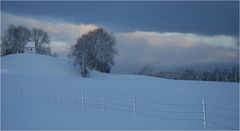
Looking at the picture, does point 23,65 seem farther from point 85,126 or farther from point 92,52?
point 85,126

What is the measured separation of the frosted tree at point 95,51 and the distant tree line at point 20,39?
3119cm

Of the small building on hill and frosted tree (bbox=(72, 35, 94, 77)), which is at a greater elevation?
the small building on hill

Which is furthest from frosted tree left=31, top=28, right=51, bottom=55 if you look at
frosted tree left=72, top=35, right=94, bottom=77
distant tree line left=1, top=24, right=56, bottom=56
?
frosted tree left=72, top=35, right=94, bottom=77

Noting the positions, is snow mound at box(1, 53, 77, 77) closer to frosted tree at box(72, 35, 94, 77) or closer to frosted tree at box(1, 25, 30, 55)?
frosted tree at box(72, 35, 94, 77)

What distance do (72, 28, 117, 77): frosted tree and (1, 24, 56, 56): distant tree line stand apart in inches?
1228

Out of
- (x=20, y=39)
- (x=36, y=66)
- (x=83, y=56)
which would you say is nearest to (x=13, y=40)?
(x=20, y=39)

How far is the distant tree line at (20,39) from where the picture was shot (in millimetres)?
127938

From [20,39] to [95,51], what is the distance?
40281 millimetres

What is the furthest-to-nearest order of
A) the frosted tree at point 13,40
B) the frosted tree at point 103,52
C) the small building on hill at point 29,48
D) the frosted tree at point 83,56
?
the frosted tree at point 13,40, the small building on hill at point 29,48, the frosted tree at point 103,52, the frosted tree at point 83,56

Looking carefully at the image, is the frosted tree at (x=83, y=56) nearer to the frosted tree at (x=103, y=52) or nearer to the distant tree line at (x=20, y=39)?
the frosted tree at (x=103, y=52)

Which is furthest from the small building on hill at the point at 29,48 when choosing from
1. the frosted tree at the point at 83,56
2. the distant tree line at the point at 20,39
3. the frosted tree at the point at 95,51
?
the frosted tree at the point at 83,56

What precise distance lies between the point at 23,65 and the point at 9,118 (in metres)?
75.5

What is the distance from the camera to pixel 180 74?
391ft

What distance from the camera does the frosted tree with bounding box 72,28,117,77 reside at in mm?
87031
